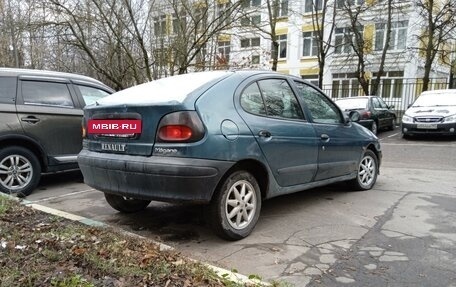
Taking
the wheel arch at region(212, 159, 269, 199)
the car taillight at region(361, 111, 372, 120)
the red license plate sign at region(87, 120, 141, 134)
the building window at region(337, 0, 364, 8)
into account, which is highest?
the building window at region(337, 0, 364, 8)

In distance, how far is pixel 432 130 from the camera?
13094 mm

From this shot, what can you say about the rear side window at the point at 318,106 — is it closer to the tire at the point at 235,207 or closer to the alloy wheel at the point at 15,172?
the tire at the point at 235,207

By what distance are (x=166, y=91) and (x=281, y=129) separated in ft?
4.22

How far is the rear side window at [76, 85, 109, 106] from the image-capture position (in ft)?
22.5

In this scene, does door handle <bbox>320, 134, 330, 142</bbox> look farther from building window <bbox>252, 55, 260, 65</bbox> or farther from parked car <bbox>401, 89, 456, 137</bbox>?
building window <bbox>252, 55, 260, 65</bbox>

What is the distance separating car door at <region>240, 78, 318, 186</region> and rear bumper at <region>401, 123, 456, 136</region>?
9827mm

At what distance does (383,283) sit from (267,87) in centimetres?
232

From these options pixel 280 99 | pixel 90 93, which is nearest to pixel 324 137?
pixel 280 99

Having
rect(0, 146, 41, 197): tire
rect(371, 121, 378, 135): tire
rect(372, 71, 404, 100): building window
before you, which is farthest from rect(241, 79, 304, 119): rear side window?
rect(372, 71, 404, 100): building window

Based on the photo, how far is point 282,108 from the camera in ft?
15.2

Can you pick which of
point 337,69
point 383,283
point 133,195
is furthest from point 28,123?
point 337,69

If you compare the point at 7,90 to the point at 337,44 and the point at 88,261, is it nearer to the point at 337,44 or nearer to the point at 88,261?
the point at 88,261

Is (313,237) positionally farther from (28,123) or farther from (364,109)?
(364,109)

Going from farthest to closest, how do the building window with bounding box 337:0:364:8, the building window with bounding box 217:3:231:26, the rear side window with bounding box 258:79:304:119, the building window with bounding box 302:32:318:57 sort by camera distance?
the building window with bounding box 302:32:318:57
the building window with bounding box 337:0:364:8
the building window with bounding box 217:3:231:26
the rear side window with bounding box 258:79:304:119
